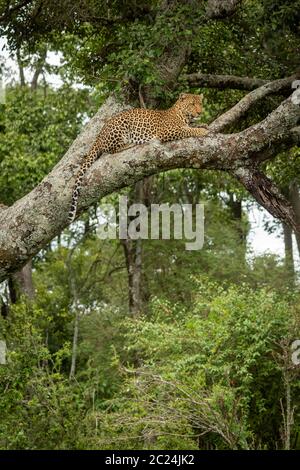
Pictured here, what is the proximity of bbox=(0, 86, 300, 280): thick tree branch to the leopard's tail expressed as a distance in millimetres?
61

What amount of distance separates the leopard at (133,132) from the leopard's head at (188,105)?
0.37m

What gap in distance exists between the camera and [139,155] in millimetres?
10703

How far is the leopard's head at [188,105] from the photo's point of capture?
1252cm

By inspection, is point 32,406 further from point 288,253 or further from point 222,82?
point 288,253

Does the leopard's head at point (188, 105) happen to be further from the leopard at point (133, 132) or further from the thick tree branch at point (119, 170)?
the thick tree branch at point (119, 170)

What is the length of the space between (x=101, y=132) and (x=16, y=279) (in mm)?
13031

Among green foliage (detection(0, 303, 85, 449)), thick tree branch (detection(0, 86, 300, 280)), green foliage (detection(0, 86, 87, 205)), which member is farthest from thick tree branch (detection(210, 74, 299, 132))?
green foliage (detection(0, 86, 87, 205))

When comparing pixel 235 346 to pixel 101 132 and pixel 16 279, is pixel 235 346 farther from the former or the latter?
pixel 16 279

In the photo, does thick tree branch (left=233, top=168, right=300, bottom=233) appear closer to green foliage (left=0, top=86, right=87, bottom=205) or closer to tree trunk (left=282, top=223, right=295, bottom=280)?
green foliage (left=0, top=86, right=87, bottom=205)

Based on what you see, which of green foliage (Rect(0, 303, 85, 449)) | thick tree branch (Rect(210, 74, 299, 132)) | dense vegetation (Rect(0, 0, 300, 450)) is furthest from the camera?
green foliage (Rect(0, 303, 85, 449))

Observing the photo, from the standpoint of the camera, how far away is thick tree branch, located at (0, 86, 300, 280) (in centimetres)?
1067

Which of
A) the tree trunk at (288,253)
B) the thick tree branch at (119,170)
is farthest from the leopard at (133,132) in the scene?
the tree trunk at (288,253)

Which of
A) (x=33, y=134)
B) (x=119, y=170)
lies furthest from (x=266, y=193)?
(x=33, y=134)
